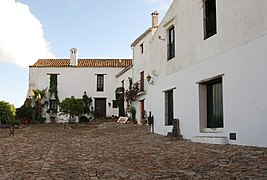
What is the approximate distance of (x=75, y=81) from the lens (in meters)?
33.4

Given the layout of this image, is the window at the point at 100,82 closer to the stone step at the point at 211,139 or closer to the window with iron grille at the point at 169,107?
the window with iron grille at the point at 169,107

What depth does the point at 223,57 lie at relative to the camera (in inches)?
386

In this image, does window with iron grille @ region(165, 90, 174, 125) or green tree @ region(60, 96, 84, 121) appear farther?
green tree @ region(60, 96, 84, 121)

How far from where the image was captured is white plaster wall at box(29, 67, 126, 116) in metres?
33.2

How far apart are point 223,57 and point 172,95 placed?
15.5ft

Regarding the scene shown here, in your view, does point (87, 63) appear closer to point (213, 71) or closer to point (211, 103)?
point (211, 103)

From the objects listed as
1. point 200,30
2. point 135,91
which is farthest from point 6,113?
point 200,30

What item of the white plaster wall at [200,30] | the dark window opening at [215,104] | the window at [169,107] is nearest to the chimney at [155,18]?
the white plaster wall at [200,30]

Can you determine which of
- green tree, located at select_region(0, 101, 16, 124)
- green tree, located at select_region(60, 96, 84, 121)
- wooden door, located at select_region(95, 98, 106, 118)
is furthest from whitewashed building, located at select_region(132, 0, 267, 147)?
wooden door, located at select_region(95, 98, 106, 118)

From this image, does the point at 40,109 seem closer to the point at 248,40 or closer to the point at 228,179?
the point at 248,40

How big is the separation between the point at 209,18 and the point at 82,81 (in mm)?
23699

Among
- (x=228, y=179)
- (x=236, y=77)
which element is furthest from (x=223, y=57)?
(x=228, y=179)

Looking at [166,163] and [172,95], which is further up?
[172,95]

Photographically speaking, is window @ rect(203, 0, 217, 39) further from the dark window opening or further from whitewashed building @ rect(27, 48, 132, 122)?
whitewashed building @ rect(27, 48, 132, 122)
